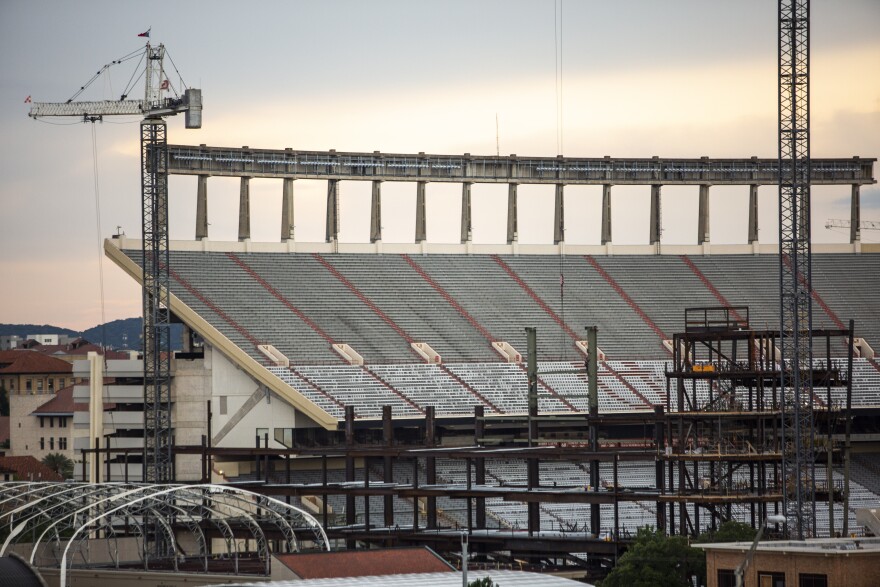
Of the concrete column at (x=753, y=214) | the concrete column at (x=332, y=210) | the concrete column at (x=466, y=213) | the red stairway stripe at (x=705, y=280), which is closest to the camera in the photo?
the red stairway stripe at (x=705, y=280)

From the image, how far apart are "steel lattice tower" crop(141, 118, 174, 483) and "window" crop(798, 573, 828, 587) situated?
40.3 m

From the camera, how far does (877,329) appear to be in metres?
106

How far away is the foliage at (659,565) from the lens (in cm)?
5809

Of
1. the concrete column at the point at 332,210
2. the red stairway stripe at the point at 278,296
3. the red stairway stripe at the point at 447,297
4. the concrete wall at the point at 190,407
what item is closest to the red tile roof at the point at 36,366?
the concrete column at the point at 332,210

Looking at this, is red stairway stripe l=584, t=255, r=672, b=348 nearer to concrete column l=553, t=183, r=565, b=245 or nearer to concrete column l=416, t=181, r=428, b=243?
concrete column l=553, t=183, r=565, b=245

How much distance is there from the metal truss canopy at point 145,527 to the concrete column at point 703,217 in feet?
142

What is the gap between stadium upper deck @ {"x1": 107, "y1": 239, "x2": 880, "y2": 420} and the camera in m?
92.4

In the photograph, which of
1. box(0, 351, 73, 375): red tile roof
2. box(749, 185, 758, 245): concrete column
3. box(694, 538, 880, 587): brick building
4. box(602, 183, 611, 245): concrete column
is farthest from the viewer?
box(0, 351, 73, 375): red tile roof

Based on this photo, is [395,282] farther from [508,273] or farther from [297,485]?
[297,485]

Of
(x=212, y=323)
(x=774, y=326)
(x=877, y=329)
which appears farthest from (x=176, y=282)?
(x=877, y=329)

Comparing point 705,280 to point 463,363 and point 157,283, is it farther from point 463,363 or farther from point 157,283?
point 157,283

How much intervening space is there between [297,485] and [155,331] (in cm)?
1353

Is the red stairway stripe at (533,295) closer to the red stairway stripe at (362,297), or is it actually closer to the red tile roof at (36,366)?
the red stairway stripe at (362,297)

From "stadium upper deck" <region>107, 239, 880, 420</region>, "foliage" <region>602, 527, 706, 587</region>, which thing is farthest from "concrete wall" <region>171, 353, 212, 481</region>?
"foliage" <region>602, 527, 706, 587</region>
